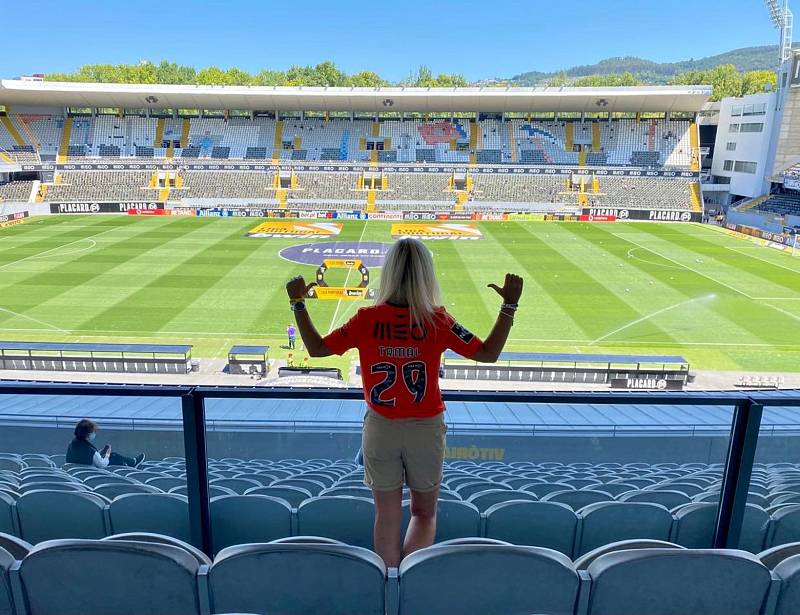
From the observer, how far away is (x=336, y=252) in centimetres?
3531

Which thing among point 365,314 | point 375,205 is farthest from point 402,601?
point 375,205

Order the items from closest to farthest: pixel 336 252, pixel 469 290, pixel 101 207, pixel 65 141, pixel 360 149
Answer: pixel 469 290 < pixel 336 252 < pixel 101 207 < pixel 65 141 < pixel 360 149

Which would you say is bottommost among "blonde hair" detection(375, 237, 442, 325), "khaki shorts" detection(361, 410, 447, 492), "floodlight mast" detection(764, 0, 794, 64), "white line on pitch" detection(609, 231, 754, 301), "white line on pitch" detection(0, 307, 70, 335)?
"white line on pitch" detection(0, 307, 70, 335)

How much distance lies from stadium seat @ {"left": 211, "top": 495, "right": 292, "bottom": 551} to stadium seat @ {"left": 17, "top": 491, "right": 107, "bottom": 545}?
0.59m

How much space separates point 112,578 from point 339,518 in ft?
3.94

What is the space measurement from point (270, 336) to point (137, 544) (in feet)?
63.7

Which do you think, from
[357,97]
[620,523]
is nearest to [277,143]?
[357,97]

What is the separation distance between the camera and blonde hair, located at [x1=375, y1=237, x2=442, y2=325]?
2.93 m

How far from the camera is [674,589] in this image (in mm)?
2184

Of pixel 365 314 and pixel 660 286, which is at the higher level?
pixel 365 314

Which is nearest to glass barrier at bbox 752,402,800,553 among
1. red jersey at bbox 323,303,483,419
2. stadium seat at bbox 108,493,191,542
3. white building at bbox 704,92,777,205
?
red jersey at bbox 323,303,483,419

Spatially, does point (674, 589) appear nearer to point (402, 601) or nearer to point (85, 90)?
point (402, 601)

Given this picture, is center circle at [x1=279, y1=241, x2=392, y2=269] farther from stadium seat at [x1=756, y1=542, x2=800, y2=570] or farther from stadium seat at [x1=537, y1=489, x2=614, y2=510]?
stadium seat at [x1=756, y1=542, x2=800, y2=570]

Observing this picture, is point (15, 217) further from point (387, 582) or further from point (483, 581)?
point (483, 581)
